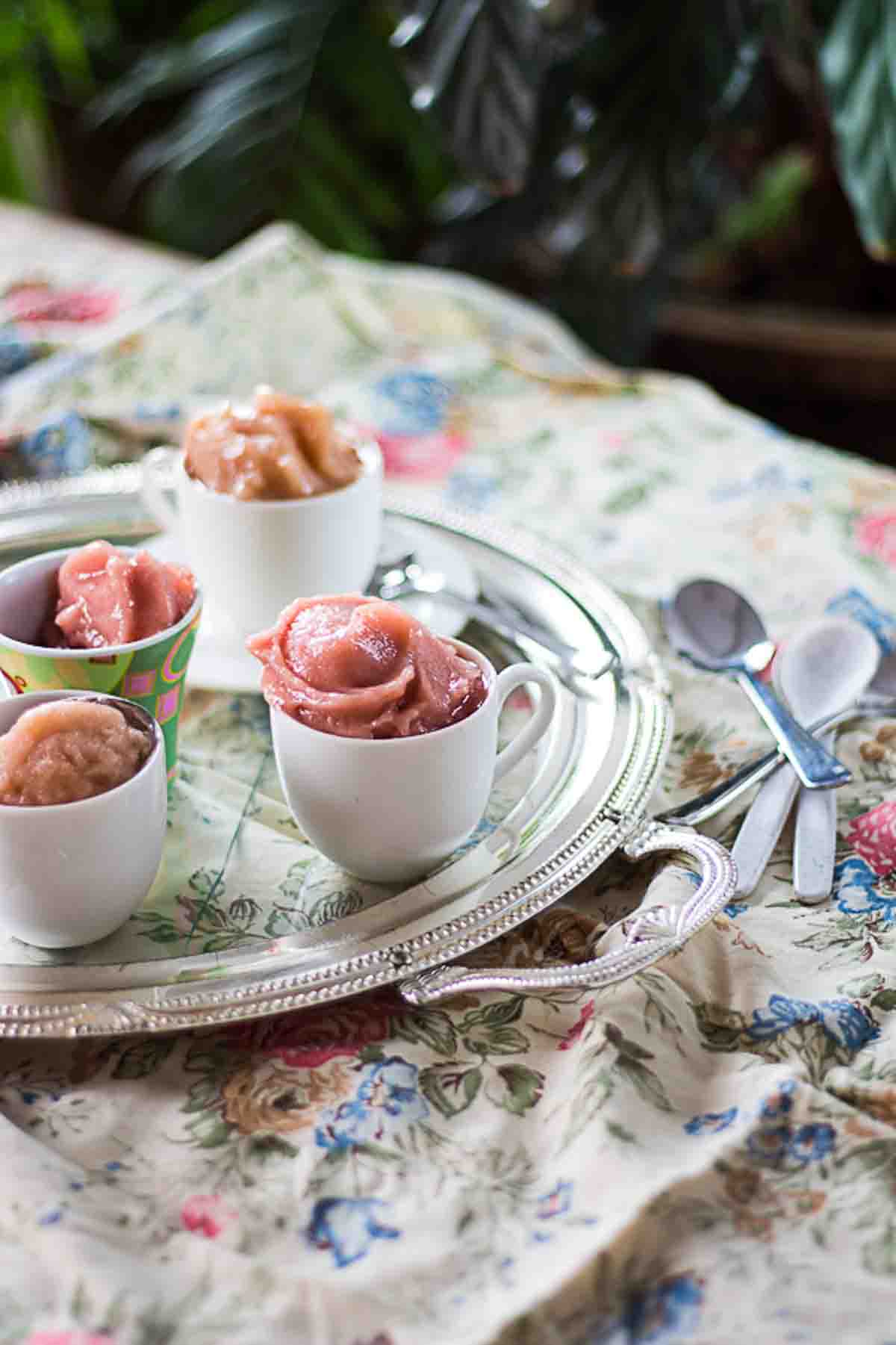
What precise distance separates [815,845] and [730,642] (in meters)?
0.25

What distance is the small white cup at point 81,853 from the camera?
715mm

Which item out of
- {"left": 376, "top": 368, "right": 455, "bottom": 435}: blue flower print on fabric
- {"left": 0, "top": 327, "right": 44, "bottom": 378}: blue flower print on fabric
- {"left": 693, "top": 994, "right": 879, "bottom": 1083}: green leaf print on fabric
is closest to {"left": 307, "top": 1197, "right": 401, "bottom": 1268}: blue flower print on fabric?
{"left": 693, "top": 994, "right": 879, "bottom": 1083}: green leaf print on fabric

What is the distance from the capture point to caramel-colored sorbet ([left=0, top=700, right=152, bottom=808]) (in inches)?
28.3

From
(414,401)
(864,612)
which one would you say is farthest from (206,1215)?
(414,401)

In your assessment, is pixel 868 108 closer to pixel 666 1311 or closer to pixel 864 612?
pixel 864 612

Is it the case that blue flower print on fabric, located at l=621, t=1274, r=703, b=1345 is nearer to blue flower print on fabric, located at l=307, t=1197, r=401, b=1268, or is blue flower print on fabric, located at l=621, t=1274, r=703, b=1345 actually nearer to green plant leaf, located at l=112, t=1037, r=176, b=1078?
blue flower print on fabric, located at l=307, t=1197, r=401, b=1268

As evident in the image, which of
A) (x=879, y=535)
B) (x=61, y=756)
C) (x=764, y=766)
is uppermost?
(x=61, y=756)

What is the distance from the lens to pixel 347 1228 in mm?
648

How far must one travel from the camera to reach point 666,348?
8.89 feet

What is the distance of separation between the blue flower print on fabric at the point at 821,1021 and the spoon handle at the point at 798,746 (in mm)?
183

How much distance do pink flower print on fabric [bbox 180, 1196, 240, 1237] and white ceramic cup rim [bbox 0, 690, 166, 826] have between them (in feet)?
0.64

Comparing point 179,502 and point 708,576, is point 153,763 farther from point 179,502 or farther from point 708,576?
point 708,576

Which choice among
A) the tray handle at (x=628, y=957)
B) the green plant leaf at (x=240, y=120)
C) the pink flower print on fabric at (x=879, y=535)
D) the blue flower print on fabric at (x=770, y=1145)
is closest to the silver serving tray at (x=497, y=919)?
the tray handle at (x=628, y=957)

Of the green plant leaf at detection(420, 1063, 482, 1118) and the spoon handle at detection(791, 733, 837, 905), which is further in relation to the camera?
the spoon handle at detection(791, 733, 837, 905)
